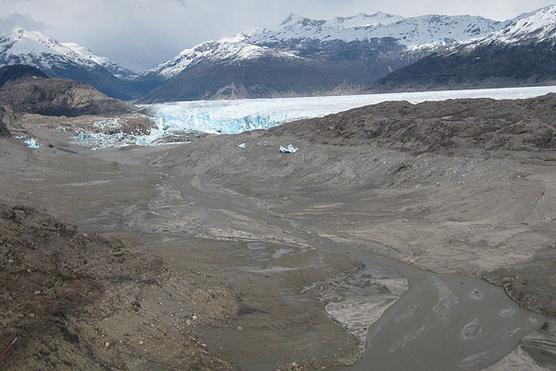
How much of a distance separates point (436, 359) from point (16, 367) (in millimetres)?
9638

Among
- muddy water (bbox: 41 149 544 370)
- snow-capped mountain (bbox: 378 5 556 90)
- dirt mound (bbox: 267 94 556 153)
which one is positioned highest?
snow-capped mountain (bbox: 378 5 556 90)

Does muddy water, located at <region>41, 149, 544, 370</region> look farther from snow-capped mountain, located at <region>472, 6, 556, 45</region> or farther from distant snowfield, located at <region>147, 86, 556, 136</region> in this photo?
snow-capped mountain, located at <region>472, 6, 556, 45</region>

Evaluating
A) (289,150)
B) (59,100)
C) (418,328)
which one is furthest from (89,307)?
(59,100)

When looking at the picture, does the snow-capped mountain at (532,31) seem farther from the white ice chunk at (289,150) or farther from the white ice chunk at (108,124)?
the white ice chunk at (289,150)

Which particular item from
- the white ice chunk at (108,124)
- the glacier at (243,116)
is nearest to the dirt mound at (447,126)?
the glacier at (243,116)

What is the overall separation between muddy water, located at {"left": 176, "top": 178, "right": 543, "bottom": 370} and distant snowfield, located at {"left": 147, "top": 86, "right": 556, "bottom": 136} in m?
56.0

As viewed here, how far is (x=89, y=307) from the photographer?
13555 mm

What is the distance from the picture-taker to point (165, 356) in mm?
12844

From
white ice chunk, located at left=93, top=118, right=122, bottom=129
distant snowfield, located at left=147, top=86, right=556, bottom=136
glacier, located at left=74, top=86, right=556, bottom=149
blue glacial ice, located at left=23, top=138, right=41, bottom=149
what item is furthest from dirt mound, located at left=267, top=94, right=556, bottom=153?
white ice chunk, located at left=93, top=118, right=122, bottom=129

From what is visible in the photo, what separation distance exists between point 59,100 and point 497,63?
12227 centimetres

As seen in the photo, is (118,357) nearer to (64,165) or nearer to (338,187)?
(338,187)

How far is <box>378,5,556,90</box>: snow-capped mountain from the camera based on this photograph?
148m

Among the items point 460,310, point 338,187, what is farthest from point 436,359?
point 338,187

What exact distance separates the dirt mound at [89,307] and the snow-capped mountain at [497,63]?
140336 mm
